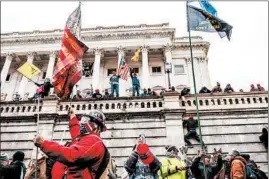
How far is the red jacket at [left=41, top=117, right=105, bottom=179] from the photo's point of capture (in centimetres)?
439

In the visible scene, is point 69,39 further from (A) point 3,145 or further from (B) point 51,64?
(B) point 51,64

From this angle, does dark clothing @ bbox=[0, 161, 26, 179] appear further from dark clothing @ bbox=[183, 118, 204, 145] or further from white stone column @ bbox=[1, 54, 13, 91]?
white stone column @ bbox=[1, 54, 13, 91]

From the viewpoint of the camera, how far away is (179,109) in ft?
54.1

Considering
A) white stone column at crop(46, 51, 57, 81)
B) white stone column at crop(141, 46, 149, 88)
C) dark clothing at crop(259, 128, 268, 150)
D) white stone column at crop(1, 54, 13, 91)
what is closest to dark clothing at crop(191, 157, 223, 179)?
dark clothing at crop(259, 128, 268, 150)

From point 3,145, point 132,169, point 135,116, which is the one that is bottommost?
point 132,169

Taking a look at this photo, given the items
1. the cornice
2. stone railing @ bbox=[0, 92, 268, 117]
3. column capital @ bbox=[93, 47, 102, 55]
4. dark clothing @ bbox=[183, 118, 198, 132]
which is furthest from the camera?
the cornice

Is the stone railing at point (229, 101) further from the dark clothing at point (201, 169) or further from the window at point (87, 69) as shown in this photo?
the window at point (87, 69)

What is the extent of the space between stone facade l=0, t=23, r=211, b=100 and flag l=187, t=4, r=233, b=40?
2574 centimetres

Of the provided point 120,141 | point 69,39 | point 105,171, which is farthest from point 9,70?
point 105,171

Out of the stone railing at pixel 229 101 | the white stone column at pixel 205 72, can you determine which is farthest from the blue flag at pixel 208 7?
the white stone column at pixel 205 72

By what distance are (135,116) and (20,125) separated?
5346 millimetres

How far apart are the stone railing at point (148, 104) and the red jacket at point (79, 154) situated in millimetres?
11957

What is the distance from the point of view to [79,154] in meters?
4.51

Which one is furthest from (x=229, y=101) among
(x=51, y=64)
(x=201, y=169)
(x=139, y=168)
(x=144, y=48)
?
(x=51, y=64)
